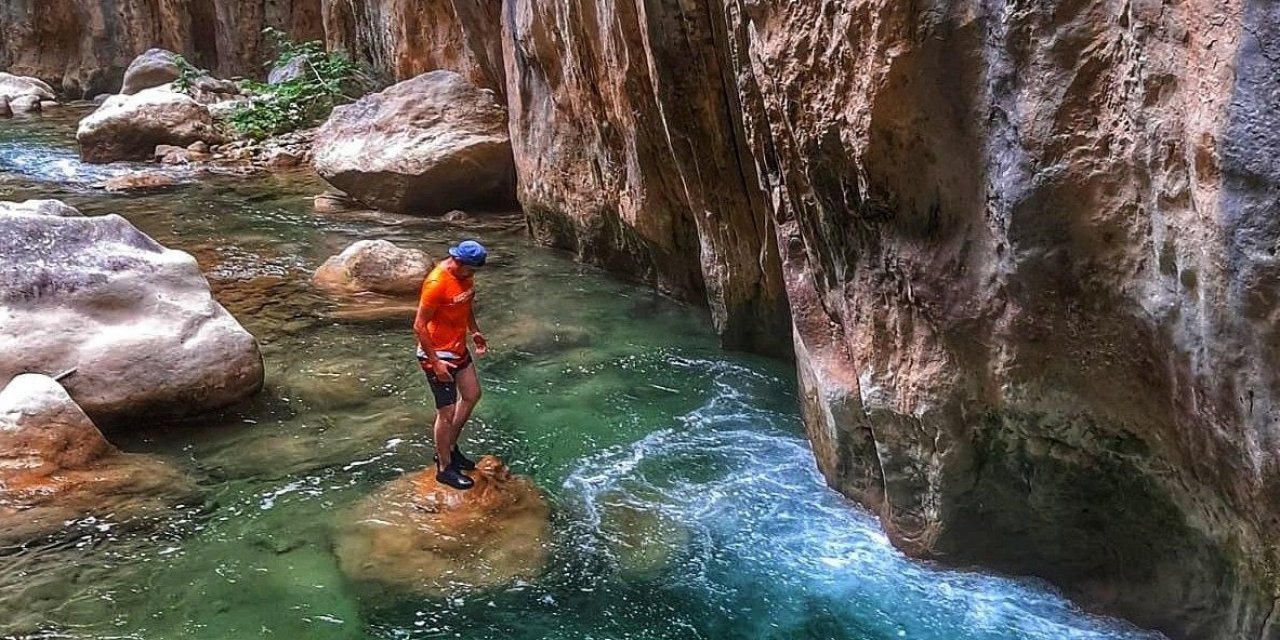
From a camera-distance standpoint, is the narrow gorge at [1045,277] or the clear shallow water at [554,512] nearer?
the narrow gorge at [1045,277]

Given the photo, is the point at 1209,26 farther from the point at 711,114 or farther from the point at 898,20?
the point at 711,114

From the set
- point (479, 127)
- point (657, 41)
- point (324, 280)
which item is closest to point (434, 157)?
point (479, 127)

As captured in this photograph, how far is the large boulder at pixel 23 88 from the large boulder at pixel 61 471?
24.1 metres

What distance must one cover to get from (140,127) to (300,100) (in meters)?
2.87

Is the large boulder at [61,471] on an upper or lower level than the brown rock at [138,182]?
lower

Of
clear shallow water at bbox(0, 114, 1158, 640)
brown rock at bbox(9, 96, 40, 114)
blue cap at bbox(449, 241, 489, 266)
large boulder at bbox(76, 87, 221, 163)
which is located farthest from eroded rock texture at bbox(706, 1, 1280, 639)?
brown rock at bbox(9, 96, 40, 114)

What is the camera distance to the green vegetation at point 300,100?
20016 millimetres

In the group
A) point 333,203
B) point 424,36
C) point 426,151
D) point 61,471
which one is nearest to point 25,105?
point 424,36

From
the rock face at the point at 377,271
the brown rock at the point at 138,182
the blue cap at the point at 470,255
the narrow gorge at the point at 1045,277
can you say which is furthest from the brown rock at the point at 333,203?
the blue cap at the point at 470,255

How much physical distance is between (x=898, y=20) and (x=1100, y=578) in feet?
8.99

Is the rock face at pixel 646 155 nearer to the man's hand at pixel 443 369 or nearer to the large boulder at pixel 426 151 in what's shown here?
the large boulder at pixel 426 151

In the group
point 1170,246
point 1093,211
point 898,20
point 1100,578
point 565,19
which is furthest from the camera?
point 565,19

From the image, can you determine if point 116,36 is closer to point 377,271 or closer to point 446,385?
point 377,271

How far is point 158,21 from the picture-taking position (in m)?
29.9
